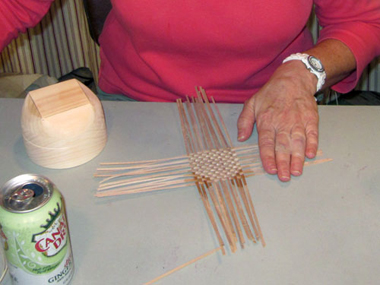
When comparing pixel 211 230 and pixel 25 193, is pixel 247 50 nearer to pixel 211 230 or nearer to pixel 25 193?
pixel 211 230

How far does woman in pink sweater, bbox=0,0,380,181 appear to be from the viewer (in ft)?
3.33

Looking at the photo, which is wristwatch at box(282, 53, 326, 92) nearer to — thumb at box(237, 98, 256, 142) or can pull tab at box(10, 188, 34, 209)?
thumb at box(237, 98, 256, 142)

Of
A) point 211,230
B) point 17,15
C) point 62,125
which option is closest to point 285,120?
point 211,230

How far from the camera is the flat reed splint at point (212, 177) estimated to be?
774mm

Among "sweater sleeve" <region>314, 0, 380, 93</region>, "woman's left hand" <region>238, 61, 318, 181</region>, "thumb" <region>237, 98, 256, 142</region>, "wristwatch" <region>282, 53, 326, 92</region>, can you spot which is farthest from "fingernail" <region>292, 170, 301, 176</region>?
"sweater sleeve" <region>314, 0, 380, 93</region>

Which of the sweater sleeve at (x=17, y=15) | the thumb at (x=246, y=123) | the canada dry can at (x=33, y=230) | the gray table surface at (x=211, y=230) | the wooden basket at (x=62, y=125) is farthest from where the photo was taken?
the sweater sleeve at (x=17, y=15)

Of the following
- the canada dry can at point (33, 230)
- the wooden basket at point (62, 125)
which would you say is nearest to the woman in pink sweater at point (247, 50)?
the wooden basket at point (62, 125)

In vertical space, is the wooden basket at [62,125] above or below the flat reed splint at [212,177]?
above

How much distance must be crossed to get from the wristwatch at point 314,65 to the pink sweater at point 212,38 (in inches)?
2.5

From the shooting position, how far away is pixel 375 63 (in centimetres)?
217

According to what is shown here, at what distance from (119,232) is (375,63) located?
1795 mm

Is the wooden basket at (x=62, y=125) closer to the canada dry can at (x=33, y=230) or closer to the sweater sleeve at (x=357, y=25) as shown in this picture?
the canada dry can at (x=33, y=230)

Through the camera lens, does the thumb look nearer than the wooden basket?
No

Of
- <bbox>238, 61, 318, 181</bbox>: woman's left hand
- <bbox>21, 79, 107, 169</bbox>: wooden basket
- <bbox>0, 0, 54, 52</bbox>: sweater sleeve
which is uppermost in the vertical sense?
<bbox>0, 0, 54, 52</bbox>: sweater sleeve
